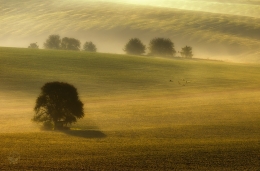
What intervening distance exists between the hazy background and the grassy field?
98.3ft

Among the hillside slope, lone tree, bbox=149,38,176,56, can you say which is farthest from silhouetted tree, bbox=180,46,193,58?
the hillside slope

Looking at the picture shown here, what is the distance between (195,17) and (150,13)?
11.5 meters

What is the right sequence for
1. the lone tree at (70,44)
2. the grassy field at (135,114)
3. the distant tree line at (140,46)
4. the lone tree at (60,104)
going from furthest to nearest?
1. the lone tree at (70,44)
2. the distant tree line at (140,46)
3. the lone tree at (60,104)
4. the grassy field at (135,114)

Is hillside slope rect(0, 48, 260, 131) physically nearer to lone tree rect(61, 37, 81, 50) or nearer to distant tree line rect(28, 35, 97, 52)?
lone tree rect(61, 37, 81, 50)

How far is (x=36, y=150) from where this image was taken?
60.1 ft

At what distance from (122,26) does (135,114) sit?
266 feet

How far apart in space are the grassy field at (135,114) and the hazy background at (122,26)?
29954 millimetres

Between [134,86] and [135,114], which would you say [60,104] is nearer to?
[135,114]

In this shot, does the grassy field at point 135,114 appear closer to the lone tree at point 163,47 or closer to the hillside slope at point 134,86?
the hillside slope at point 134,86

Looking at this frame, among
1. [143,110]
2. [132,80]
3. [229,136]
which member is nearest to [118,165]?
[229,136]

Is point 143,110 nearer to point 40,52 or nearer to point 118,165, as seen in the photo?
point 118,165

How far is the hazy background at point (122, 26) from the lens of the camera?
95.4 metres

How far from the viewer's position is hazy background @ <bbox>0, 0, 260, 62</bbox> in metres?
95.4

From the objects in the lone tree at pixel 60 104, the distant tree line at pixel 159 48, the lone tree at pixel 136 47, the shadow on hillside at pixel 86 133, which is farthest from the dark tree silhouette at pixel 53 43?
the shadow on hillside at pixel 86 133
